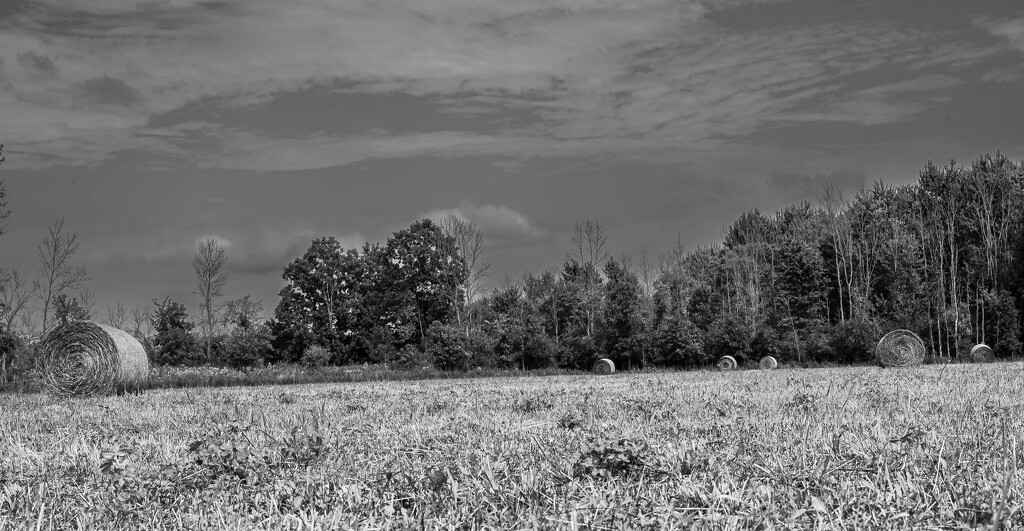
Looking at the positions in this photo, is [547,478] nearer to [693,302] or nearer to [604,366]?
[604,366]

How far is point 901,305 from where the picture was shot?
2280 inches

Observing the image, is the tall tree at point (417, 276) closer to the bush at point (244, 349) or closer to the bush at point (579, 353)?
the bush at point (244, 349)

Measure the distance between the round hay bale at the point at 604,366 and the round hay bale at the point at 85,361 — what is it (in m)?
26.0

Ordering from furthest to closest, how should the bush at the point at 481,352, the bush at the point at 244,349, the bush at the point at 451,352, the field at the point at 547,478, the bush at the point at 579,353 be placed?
the bush at the point at 244,349 < the bush at the point at 579,353 < the bush at the point at 481,352 < the bush at the point at 451,352 < the field at the point at 547,478

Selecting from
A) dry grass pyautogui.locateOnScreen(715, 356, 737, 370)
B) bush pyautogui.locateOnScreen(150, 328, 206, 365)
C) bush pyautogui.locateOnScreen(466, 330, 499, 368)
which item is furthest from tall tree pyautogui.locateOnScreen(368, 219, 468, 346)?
dry grass pyautogui.locateOnScreen(715, 356, 737, 370)

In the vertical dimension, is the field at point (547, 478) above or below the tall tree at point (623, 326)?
below

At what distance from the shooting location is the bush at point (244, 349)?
63156 mm

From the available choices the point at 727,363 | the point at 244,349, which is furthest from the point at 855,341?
the point at 244,349

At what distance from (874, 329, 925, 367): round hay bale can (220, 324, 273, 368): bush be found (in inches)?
1618

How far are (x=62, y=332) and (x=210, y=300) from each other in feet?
152

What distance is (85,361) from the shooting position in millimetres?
25609

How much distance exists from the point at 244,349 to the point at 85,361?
38328 millimetres

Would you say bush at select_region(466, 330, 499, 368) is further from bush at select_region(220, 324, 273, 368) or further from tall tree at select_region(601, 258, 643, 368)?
bush at select_region(220, 324, 273, 368)

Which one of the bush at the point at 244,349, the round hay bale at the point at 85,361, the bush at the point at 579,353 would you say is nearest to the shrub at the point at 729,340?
the bush at the point at 579,353
